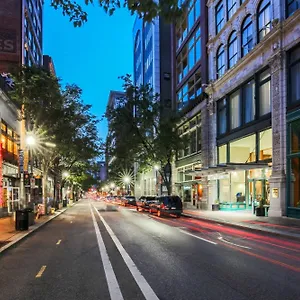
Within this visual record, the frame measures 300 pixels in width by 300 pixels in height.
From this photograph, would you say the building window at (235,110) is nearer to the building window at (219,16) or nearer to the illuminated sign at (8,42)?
the building window at (219,16)

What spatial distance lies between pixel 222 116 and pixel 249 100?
596 centimetres

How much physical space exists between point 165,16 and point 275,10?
22602 millimetres

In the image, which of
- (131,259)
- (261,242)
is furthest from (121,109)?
(131,259)

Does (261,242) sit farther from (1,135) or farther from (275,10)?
(1,135)

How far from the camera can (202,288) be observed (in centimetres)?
716

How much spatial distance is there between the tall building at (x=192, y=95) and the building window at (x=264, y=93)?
10.5 meters

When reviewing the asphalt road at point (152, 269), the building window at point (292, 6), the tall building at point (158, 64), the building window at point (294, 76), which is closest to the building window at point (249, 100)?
the building window at point (294, 76)

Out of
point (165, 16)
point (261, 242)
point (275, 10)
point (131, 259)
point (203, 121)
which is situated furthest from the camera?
point (203, 121)

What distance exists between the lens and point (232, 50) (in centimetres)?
3350

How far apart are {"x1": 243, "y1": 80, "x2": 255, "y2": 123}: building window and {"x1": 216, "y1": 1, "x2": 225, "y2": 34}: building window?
365 inches

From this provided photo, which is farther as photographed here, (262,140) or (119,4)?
(262,140)

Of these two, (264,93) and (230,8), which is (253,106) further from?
(230,8)

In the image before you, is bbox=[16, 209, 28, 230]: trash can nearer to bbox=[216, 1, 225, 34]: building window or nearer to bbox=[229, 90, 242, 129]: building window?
bbox=[229, 90, 242, 129]: building window

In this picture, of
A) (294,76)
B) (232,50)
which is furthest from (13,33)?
(294,76)
